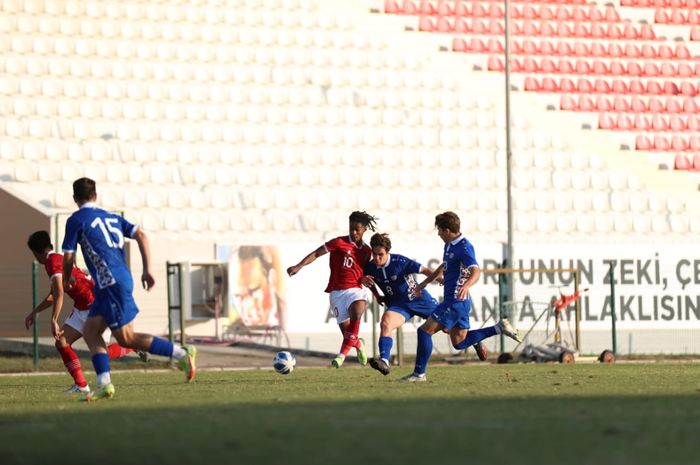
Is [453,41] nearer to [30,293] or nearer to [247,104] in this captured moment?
Answer: [247,104]

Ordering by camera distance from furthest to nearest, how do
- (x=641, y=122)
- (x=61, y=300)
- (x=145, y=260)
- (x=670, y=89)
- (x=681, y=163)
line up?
(x=670, y=89), (x=641, y=122), (x=681, y=163), (x=61, y=300), (x=145, y=260)

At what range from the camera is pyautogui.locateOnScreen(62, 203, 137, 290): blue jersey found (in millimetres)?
11383

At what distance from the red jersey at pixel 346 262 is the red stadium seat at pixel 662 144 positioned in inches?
752

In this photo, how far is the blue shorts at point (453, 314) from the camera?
14711 mm

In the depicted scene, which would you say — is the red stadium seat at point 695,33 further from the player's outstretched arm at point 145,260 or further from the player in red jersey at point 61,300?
the player's outstretched arm at point 145,260

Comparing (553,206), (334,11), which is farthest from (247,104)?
(553,206)

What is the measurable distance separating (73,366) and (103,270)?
2822 millimetres

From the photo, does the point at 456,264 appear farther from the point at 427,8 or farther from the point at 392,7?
the point at 427,8

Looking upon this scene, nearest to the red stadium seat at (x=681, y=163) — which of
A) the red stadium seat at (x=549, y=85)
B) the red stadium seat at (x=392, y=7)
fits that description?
the red stadium seat at (x=549, y=85)

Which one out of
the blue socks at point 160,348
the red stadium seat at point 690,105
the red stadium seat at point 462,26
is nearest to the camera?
the blue socks at point 160,348

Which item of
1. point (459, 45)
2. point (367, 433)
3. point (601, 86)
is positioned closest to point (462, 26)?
point (459, 45)

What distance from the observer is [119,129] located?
92.4 ft

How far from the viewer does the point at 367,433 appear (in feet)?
25.3

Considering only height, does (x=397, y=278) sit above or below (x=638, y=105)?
below
